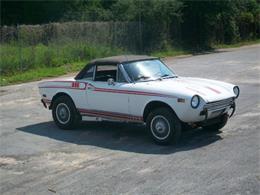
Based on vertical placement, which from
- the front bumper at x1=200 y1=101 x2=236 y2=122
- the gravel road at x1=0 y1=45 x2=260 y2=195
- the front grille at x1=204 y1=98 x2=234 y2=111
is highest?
the front grille at x1=204 y1=98 x2=234 y2=111

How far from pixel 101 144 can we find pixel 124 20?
23.4m

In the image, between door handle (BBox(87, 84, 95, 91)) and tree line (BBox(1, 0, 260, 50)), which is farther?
tree line (BBox(1, 0, 260, 50))

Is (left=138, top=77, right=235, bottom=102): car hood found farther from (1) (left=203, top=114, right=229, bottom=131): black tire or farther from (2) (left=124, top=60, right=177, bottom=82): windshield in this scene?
(1) (left=203, top=114, right=229, bottom=131): black tire

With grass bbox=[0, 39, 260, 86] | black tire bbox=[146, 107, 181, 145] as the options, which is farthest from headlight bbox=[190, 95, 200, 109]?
grass bbox=[0, 39, 260, 86]

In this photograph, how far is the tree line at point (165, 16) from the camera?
105 ft

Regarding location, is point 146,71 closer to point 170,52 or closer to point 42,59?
point 42,59

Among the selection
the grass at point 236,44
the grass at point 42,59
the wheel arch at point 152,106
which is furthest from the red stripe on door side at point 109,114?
the grass at point 236,44

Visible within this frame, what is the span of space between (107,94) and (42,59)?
1404 cm

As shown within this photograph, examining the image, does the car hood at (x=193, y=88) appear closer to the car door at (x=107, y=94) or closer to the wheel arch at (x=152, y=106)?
the wheel arch at (x=152, y=106)

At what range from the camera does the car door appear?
9.70m

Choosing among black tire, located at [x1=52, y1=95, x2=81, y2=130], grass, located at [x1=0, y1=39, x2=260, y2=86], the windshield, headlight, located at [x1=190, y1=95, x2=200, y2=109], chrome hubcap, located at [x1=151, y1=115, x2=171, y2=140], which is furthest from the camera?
grass, located at [x1=0, y1=39, x2=260, y2=86]

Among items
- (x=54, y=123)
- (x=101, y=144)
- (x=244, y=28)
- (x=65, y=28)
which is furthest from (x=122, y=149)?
(x=244, y=28)

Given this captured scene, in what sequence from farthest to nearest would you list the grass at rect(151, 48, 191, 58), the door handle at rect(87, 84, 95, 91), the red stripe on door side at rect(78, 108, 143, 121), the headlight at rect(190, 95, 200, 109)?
the grass at rect(151, 48, 191, 58), the door handle at rect(87, 84, 95, 91), the red stripe on door side at rect(78, 108, 143, 121), the headlight at rect(190, 95, 200, 109)

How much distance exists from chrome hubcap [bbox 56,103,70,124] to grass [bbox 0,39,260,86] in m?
9.07
